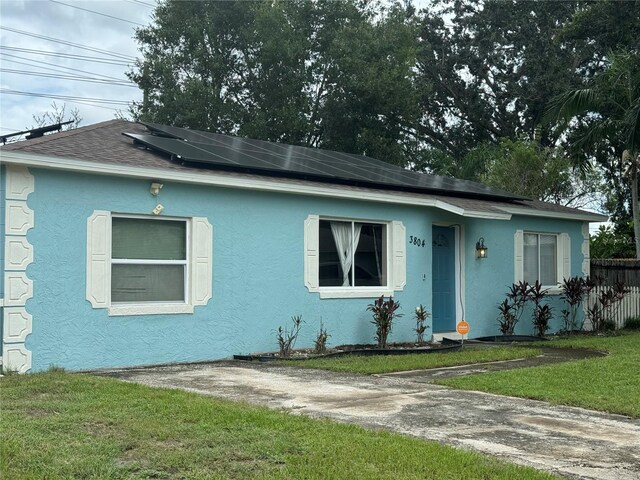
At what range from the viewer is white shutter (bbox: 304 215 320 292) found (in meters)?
12.4

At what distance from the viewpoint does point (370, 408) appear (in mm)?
7254

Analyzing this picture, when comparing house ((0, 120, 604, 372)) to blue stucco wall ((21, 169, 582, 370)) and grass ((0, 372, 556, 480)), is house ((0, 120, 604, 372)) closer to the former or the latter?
blue stucco wall ((21, 169, 582, 370))

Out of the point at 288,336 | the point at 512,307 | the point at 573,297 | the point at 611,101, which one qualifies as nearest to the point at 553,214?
the point at 573,297

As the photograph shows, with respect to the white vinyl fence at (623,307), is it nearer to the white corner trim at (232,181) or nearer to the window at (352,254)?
the white corner trim at (232,181)

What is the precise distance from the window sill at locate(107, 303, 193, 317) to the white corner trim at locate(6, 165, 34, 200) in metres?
1.83

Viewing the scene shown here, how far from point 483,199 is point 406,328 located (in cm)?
378

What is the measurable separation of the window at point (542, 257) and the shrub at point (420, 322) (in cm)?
310

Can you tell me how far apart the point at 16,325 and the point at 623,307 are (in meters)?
13.5

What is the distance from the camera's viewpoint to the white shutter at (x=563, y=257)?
56.4 feet

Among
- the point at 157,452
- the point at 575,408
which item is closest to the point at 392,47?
the point at 575,408

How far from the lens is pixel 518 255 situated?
16.1 m

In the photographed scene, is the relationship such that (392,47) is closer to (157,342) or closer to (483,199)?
(483,199)

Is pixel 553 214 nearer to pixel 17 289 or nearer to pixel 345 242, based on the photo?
pixel 345 242

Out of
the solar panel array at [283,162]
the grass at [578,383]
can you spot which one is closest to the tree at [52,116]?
the solar panel array at [283,162]
